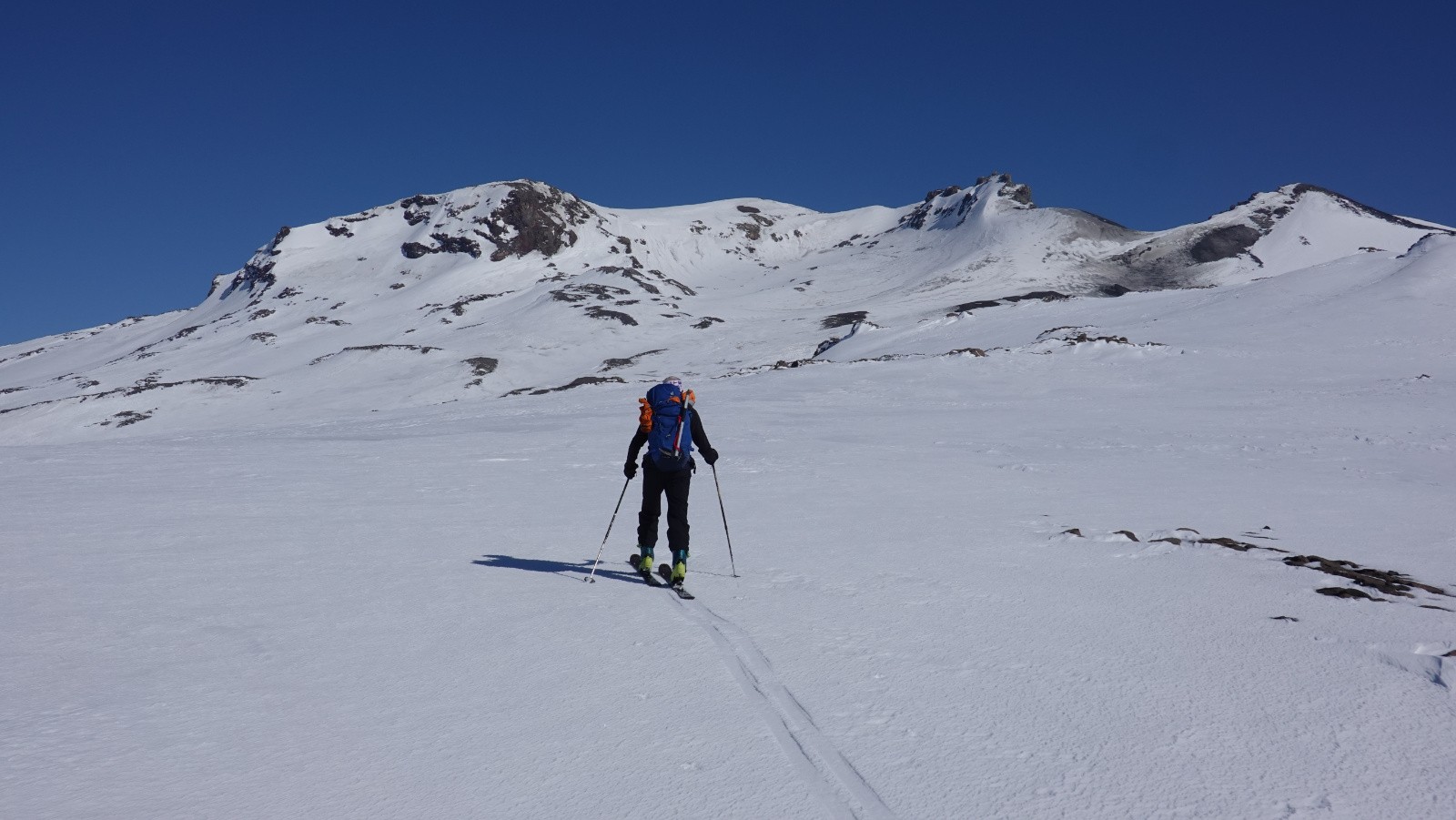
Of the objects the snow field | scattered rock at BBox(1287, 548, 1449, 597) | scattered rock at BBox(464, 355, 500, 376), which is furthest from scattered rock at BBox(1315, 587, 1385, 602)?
scattered rock at BBox(464, 355, 500, 376)

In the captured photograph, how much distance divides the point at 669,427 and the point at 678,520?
93 centimetres

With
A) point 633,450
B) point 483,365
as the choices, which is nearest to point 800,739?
point 633,450

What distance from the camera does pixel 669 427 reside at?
8.96 meters

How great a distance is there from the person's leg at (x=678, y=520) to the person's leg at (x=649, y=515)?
0.10 meters

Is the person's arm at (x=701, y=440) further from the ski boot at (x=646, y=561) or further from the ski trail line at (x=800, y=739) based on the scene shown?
the ski trail line at (x=800, y=739)

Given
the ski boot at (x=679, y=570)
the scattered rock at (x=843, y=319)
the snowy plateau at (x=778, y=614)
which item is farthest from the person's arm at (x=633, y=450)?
A: the scattered rock at (x=843, y=319)

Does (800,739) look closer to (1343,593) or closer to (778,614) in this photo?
(778,614)

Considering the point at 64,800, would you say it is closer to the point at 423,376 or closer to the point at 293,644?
the point at 293,644

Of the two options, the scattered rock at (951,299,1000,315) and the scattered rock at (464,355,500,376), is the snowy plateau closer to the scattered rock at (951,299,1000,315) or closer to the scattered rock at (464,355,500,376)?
the scattered rock at (464,355,500,376)

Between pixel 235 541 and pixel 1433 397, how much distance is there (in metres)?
29.1

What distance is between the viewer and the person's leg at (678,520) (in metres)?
8.36

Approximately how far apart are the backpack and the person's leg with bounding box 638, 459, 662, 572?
16cm

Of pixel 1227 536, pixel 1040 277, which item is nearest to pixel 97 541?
pixel 1227 536

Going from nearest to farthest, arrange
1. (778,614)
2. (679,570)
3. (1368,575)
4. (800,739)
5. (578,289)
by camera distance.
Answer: (800,739)
(778,614)
(1368,575)
(679,570)
(578,289)
